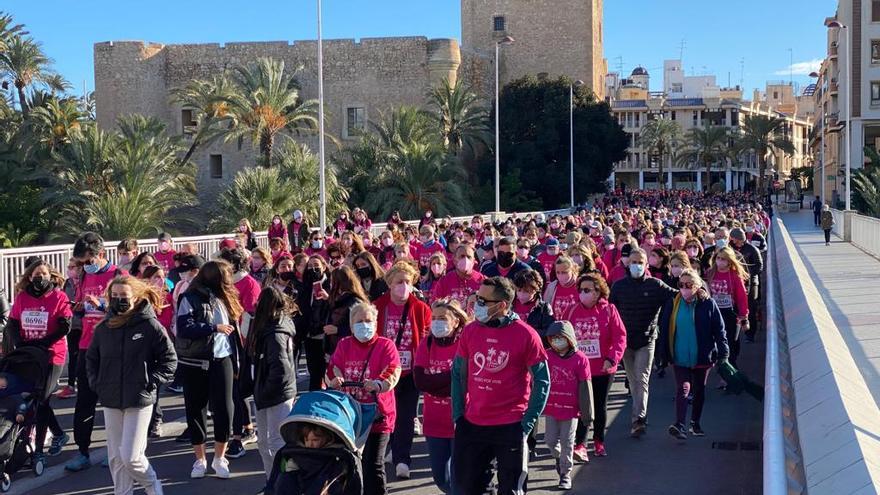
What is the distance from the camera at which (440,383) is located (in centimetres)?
639

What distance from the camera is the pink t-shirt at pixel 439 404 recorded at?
6.45 metres

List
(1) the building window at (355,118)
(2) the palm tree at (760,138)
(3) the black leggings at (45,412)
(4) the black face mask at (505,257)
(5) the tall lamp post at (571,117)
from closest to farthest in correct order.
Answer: (3) the black leggings at (45,412) < (4) the black face mask at (505,257) < (5) the tall lamp post at (571,117) < (1) the building window at (355,118) < (2) the palm tree at (760,138)

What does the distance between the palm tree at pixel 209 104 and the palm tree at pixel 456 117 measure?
10966 millimetres

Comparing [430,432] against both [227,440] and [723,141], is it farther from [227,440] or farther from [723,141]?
[723,141]

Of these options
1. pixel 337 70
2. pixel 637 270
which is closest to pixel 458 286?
pixel 637 270

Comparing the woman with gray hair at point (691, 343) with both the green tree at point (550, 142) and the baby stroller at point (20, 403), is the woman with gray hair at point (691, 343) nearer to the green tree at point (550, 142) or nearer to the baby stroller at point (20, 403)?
the baby stroller at point (20, 403)

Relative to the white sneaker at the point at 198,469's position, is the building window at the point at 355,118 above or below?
above

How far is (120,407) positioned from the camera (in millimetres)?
6266

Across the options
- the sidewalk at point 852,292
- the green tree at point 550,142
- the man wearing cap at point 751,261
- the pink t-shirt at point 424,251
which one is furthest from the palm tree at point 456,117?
the man wearing cap at point 751,261

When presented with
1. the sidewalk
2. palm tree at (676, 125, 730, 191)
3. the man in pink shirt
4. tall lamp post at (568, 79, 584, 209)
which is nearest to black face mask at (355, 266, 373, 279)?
the man in pink shirt

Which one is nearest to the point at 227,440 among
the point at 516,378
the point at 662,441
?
the point at 516,378

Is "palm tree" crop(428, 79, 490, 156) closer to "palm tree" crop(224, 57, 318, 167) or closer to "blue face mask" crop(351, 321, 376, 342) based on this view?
"palm tree" crop(224, 57, 318, 167)

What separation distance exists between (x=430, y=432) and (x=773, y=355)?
260cm

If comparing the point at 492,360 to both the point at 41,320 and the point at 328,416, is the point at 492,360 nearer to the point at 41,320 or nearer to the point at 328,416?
the point at 328,416
